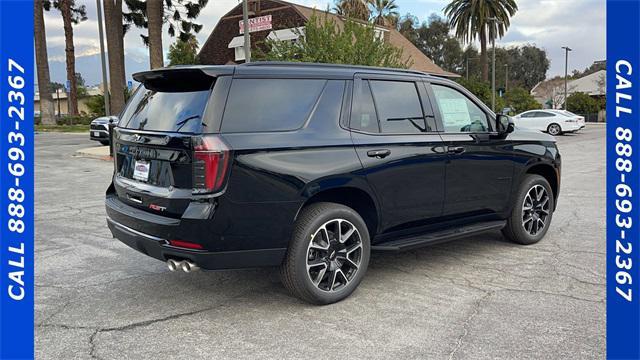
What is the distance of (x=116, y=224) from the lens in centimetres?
430

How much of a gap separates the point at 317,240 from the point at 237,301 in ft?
2.79

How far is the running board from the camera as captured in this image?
4.55 meters

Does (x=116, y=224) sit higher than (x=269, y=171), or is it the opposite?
(x=269, y=171)

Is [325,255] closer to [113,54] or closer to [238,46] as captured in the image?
[113,54]

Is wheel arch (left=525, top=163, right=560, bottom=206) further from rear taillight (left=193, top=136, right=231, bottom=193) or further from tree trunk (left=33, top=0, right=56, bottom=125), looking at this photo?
tree trunk (left=33, top=0, right=56, bottom=125)

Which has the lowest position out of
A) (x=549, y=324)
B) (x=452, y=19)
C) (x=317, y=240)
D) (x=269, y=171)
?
(x=549, y=324)

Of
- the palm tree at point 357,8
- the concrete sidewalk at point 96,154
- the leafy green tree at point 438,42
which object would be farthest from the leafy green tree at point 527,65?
the concrete sidewalk at point 96,154

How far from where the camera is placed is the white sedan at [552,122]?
95.7ft

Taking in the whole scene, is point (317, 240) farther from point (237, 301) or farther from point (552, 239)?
point (552, 239)

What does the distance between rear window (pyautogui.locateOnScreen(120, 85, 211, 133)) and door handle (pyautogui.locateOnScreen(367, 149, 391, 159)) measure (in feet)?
4.56

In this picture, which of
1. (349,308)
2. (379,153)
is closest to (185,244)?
(349,308)

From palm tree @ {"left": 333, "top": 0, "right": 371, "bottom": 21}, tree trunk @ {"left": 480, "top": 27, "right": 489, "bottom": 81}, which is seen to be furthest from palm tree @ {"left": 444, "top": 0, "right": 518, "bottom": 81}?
palm tree @ {"left": 333, "top": 0, "right": 371, "bottom": 21}

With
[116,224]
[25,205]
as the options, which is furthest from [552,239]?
[25,205]

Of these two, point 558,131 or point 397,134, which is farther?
point 558,131
